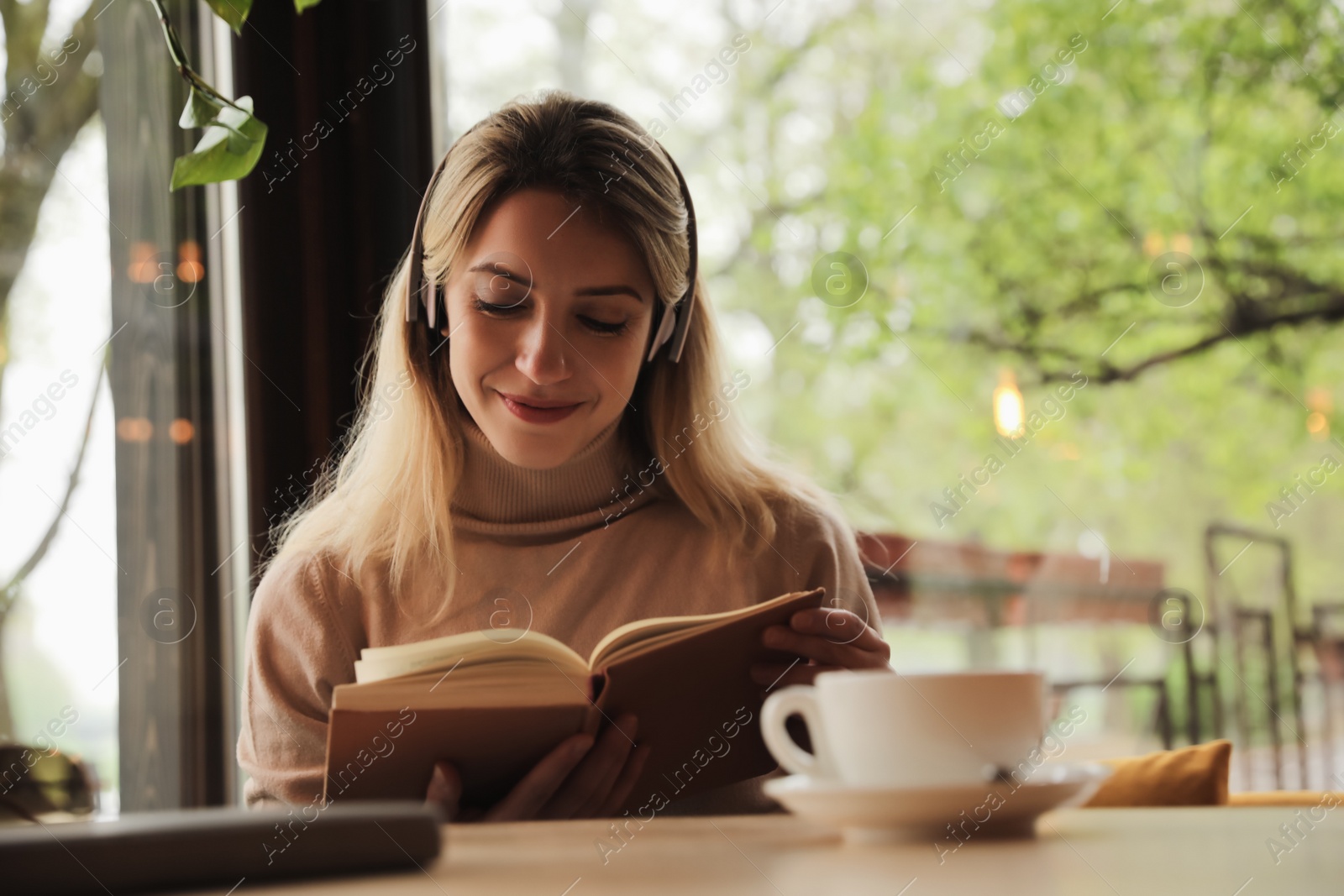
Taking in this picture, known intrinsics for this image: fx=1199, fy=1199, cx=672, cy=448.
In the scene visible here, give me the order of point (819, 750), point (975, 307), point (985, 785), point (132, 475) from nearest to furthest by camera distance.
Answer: point (985, 785)
point (819, 750)
point (132, 475)
point (975, 307)

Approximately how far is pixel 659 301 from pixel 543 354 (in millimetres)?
227

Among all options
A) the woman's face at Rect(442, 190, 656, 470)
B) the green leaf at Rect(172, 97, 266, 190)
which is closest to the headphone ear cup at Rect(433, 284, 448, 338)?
the woman's face at Rect(442, 190, 656, 470)

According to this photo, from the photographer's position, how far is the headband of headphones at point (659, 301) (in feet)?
4.85

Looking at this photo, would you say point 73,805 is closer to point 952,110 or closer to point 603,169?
point 603,169

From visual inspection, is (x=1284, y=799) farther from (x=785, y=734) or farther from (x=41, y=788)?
(x=41, y=788)

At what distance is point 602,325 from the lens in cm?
139

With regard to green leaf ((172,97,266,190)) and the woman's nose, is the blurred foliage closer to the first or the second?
the woman's nose

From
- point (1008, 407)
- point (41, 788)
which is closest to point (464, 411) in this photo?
point (41, 788)

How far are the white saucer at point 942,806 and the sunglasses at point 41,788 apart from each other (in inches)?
27.0

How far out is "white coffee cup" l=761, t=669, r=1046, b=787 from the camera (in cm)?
57

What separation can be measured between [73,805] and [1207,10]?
3102 mm

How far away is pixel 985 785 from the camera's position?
54 cm

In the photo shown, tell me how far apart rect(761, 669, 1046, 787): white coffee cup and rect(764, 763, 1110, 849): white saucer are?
15 millimetres

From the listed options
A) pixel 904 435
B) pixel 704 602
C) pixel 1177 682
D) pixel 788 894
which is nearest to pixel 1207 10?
pixel 904 435
